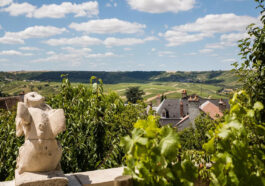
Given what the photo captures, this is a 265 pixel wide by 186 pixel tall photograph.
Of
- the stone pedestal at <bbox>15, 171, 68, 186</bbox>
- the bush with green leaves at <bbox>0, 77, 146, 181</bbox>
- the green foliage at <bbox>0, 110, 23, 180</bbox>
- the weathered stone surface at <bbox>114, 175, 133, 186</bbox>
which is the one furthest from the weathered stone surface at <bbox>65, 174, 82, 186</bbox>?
the green foliage at <bbox>0, 110, 23, 180</bbox>

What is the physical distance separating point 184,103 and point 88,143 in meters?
50.2

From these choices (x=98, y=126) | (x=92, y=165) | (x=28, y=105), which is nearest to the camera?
(x=28, y=105)

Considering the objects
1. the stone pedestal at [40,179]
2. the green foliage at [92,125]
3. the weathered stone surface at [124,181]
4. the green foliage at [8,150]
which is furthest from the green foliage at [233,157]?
the green foliage at [8,150]

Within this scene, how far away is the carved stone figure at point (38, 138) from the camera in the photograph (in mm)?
3363

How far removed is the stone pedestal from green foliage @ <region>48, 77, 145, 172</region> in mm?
2010

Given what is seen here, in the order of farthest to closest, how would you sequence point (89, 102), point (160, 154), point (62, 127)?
point (89, 102) → point (62, 127) → point (160, 154)

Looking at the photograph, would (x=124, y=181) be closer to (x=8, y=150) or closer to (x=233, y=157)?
(x=233, y=157)

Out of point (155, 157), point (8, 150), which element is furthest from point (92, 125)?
point (155, 157)

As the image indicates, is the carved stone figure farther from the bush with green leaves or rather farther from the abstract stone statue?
the bush with green leaves

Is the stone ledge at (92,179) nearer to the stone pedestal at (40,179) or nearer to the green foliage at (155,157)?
the stone pedestal at (40,179)

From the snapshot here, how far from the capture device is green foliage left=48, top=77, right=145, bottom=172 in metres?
5.48

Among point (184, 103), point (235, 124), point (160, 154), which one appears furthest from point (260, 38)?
point (184, 103)

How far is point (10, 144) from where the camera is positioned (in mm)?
5711

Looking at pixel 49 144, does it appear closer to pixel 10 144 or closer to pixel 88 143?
pixel 88 143
